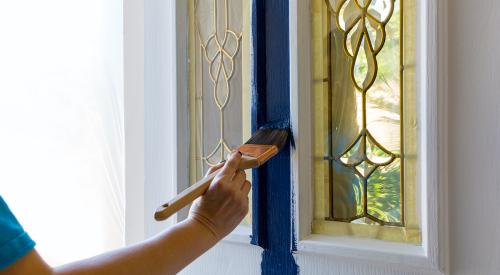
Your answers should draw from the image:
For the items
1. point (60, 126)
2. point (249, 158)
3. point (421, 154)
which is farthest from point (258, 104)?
point (60, 126)

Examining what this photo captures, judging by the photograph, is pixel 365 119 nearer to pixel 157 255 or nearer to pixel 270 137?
pixel 270 137

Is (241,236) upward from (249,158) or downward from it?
downward

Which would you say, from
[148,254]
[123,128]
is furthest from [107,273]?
[123,128]

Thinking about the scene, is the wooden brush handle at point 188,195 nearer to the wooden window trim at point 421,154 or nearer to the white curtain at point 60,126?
the wooden window trim at point 421,154

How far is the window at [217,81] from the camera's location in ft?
2.40

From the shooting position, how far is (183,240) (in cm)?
54

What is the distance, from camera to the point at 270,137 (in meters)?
0.65

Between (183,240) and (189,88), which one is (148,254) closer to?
(183,240)

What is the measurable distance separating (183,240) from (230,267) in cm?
22

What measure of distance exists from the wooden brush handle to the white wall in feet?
0.85

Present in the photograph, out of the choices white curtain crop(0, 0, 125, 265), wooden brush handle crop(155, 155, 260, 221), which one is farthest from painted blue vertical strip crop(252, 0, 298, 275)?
white curtain crop(0, 0, 125, 265)

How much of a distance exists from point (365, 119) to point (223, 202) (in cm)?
24

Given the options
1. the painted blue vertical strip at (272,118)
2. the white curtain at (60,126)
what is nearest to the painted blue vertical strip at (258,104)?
the painted blue vertical strip at (272,118)

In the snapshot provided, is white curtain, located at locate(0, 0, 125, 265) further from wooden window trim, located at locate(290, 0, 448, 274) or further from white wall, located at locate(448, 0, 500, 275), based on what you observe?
white wall, located at locate(448, 0, 500, 275)
